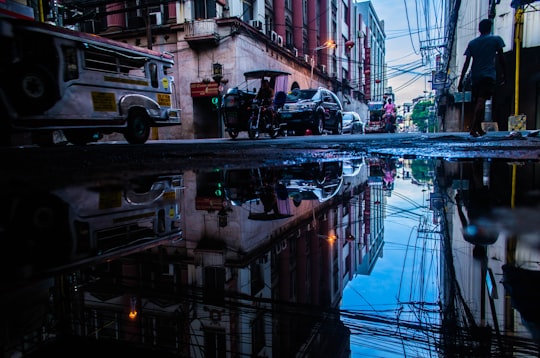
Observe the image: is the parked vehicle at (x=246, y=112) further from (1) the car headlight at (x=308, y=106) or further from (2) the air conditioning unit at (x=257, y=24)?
(2) the air conditioning unit at (x=257, y=24)

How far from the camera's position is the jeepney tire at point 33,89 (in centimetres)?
612

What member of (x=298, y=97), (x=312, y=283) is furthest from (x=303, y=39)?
(x=312, y=283)

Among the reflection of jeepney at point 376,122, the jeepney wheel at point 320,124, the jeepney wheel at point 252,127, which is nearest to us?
the jeepney wheel at point 252,127

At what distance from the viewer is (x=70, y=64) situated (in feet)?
23.6

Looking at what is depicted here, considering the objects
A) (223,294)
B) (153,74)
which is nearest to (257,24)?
(153,74)

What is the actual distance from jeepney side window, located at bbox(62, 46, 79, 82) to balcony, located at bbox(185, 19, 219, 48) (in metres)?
11.6

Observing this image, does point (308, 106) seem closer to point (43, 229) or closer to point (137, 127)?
point (137, 127)

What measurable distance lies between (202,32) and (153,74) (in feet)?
33.6


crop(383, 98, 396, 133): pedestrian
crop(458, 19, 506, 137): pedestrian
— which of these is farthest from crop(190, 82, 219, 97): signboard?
crop(458, 19, 506, 137): pedestrian

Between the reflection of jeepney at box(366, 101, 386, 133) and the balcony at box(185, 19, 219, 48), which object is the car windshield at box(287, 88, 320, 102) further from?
the reflection of jeepney at box(366, 101, 386, 133)

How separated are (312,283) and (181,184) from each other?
2.09 meters

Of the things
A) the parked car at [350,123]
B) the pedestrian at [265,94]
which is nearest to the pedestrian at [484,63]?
the pedestrian at [265,94]

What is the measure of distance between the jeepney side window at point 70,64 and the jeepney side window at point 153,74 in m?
2.00

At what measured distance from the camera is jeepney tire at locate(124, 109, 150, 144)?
8.38 metres
